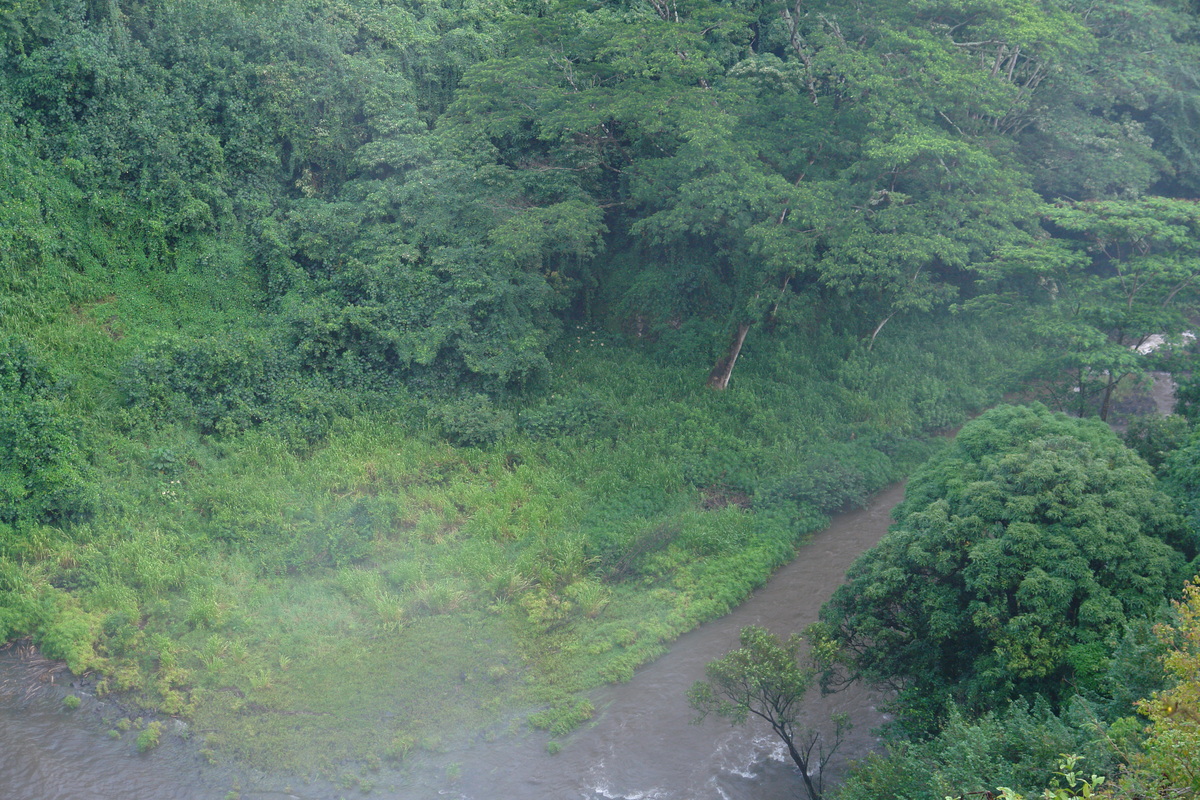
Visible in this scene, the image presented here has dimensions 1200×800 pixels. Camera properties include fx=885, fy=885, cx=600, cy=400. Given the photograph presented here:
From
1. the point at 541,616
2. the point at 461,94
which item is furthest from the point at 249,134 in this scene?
the point at 541,616

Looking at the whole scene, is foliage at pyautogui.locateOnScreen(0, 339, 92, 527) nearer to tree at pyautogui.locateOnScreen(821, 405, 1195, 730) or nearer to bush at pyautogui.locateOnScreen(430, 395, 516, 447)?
bush at pyautogui.locateOnScreen(430, 395, 516, 447)

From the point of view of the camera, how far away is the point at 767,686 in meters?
10.3

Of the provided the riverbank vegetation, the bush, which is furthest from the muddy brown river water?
the bush

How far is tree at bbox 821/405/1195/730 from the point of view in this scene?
9.49 m

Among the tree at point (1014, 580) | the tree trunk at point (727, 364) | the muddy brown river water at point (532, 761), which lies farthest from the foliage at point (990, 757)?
the tree trunk at point (727, 364)

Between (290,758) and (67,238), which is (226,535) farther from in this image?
(67,238)

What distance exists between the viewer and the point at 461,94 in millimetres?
19203

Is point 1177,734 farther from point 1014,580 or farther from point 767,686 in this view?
point 767,686

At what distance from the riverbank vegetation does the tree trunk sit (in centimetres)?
7

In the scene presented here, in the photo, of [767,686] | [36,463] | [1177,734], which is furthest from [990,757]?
[36,463]

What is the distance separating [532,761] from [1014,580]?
20.4 feet

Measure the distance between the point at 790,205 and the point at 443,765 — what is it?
1222 centimetres

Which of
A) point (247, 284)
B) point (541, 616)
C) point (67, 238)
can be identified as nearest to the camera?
point (541, 616)

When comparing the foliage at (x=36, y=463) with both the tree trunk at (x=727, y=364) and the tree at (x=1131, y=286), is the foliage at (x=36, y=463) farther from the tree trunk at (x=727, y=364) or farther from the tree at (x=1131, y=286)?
the tree at (x=1131, y=286)
